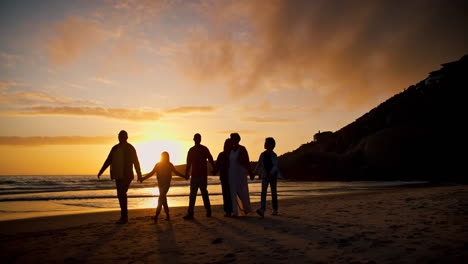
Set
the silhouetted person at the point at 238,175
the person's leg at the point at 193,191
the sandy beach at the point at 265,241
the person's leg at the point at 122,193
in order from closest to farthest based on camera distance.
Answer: the sandy beach at the point at 265,241 → the person's leg at the point at 122,193 → the person's leg at the point at 193,191 → the silhouetted person at the point at 238,175

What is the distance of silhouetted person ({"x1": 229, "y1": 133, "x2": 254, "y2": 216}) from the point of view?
29.9 ft

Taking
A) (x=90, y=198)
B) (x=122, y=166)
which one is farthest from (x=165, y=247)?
(x=90, y=198)

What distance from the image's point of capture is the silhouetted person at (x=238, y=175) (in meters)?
9.11

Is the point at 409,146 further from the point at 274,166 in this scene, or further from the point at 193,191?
the point at 193,191

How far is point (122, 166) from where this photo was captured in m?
8.45

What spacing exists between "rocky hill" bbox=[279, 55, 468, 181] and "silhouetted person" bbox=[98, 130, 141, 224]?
3757 centimetres

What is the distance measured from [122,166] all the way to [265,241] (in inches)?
190

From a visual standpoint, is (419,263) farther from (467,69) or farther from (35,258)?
(467,69)

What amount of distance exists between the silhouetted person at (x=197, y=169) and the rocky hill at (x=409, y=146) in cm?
3565

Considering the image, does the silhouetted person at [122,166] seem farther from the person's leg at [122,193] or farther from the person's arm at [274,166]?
the person's arm at [274,166]

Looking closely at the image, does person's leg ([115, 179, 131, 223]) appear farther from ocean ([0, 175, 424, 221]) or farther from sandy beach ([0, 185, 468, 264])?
ocean ([0, 175, 424, 221])

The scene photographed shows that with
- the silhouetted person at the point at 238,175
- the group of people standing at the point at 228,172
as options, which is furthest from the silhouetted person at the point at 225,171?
the silhouetted person at the point at 238,175

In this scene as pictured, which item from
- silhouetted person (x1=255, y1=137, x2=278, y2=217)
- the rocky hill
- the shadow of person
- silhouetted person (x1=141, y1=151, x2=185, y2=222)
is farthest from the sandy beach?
the rocky hill

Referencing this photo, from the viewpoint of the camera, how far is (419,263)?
12.3 ft
